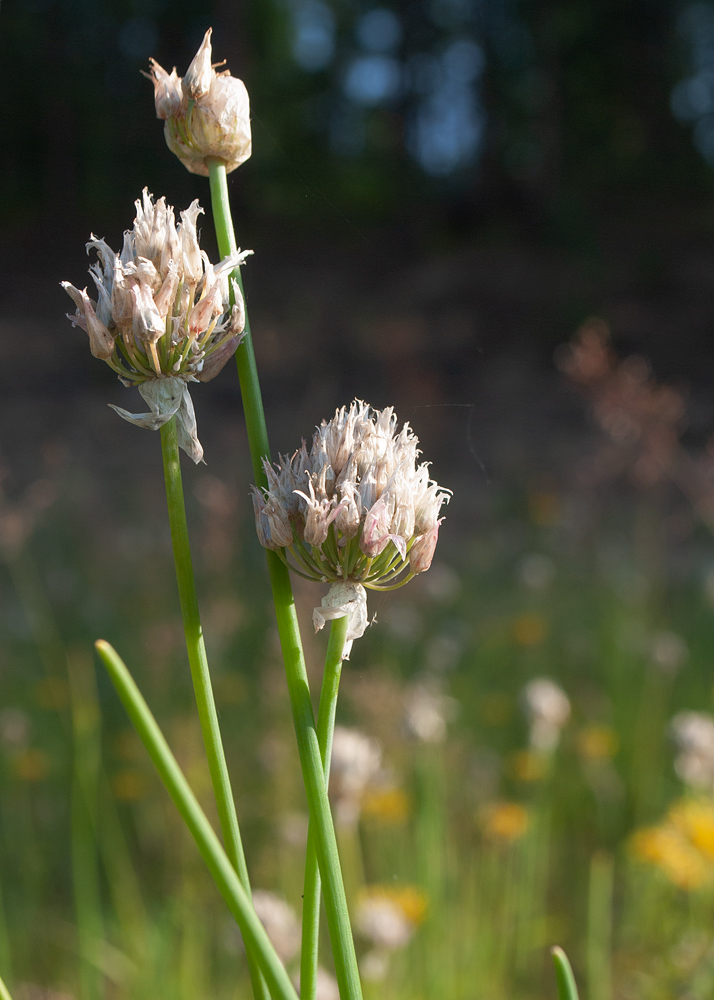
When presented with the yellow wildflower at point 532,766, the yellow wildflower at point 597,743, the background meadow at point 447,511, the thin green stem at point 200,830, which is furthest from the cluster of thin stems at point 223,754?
the yellow wildflower at point 597,743

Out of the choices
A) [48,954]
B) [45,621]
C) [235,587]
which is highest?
[235,587]

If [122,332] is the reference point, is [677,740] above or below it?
above

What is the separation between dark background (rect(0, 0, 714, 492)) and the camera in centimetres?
479

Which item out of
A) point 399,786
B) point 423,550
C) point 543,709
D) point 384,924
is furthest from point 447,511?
point 423,550

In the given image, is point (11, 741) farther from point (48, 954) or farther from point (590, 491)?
point (590, 491)

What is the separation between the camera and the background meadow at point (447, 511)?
3.53ft

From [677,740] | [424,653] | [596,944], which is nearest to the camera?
[596,944]

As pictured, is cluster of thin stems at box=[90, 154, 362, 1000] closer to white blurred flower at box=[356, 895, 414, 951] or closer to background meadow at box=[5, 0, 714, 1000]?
background meadow at box=[5, 0, 714, 1000]

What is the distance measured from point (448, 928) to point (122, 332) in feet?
3.08

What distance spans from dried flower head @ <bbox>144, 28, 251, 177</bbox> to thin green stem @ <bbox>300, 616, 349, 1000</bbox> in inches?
6.3

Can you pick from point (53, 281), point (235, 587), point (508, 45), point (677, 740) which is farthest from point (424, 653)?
point (508, 45)

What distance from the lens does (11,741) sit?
1.30 m

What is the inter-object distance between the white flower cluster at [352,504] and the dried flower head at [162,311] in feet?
0.11

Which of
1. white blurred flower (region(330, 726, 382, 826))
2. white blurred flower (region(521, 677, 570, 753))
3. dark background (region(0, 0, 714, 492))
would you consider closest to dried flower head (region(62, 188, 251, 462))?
white blurred flower (region(330, 726, 382, 826))
